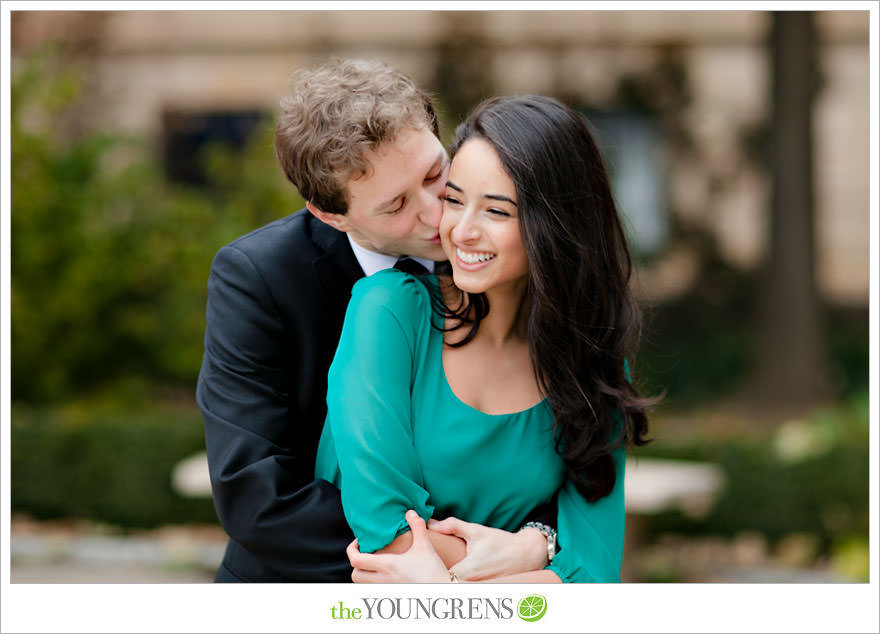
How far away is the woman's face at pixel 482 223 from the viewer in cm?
229

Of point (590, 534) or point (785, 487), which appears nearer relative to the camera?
point (590, 534)

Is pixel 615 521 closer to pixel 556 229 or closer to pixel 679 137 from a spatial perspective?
pixel 556 229

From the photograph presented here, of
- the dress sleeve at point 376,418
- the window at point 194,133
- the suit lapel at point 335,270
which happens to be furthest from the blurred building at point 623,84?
the dress sleeve at point 376,418

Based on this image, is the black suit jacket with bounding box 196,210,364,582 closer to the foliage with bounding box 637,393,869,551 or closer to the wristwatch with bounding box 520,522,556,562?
the wristwatch with bounding box 520,522,556,562

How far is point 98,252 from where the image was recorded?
300 inches

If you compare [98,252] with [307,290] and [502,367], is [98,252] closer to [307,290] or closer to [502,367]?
[307,290]

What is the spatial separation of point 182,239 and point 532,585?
6.10 meters

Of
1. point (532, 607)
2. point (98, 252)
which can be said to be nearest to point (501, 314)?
point (532, 607)

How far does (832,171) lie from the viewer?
10.6 m

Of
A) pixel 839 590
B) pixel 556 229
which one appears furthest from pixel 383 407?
pixel 839 590

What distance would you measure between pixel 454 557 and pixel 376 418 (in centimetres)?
39

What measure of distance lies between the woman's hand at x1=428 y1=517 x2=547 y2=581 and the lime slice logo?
98mm

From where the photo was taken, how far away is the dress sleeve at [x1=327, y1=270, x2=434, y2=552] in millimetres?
2242

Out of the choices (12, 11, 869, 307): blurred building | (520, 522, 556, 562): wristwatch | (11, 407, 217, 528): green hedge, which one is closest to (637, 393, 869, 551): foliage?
(11, 407, 217, 528): green hedge
